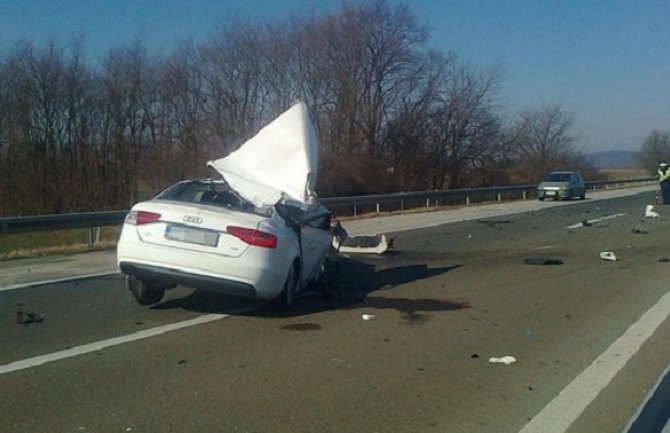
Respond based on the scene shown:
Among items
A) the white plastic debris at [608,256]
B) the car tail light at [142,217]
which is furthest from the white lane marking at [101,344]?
the white plastic debris at [608,256]

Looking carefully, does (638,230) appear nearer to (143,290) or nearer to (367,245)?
(367,245)

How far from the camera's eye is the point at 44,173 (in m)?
41.4

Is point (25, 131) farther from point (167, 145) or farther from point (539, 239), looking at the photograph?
point (539, 239)

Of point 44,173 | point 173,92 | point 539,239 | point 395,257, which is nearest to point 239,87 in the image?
point 173,92

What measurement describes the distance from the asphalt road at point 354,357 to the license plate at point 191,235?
87cm

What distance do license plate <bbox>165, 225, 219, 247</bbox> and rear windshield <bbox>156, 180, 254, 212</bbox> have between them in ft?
3.68

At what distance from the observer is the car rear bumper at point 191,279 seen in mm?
8219

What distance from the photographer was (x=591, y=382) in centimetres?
621

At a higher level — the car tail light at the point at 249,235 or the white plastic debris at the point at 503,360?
the car tail light at the point at 249,235

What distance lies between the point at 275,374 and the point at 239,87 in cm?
3961

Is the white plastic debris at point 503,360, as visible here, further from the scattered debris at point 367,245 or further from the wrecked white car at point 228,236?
the scattered debris at point 367,245

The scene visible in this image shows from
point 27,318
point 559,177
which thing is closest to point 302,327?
point 27,318

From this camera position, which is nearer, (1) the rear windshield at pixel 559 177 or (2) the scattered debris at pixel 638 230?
(2) the scattered debris at pixel 638 230

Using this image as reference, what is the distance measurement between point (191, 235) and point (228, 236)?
388mm
